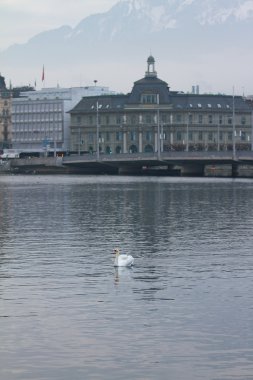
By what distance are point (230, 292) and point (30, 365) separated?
1172cm

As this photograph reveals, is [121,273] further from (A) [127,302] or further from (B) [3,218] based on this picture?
(B) [3,218]

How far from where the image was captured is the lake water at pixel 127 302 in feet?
102

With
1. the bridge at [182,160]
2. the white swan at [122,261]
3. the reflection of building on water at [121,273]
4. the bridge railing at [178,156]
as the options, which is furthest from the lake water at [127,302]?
the bridge at [182,160]

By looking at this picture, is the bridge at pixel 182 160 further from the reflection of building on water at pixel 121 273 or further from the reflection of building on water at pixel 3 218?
the reflection of building on water at pixel 121 273

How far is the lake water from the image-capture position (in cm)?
3119

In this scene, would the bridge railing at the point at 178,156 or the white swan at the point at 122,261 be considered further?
the bridge railing at the point at 178,156

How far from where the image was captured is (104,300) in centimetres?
3972

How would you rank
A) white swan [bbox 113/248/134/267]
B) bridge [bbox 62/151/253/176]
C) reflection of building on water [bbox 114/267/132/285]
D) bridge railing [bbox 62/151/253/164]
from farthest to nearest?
bridge [bbox 62/151/253/176]
bridge railing [bbox 62/151/253/164]
white swan [bbox 113/248/134/267]
reflection of building on water [bbox 114/267/132/285]

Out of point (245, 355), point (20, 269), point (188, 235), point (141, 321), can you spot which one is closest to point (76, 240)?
point (188, 235)

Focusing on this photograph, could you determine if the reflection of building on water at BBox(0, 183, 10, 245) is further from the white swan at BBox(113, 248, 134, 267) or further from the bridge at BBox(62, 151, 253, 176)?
the bridge at BBox(62, 151, 253, 176)

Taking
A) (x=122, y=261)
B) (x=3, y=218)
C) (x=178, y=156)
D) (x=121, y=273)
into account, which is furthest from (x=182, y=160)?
(x=121, y=273)

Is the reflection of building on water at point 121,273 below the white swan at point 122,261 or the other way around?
below

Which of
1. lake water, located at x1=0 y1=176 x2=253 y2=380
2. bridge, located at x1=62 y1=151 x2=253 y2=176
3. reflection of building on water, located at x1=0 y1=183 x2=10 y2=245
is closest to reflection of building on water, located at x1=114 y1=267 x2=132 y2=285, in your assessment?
lake water, located at x1=0 y1=176 x2=253 y2=380

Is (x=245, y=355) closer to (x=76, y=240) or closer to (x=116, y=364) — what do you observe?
(x=116, y=364)
